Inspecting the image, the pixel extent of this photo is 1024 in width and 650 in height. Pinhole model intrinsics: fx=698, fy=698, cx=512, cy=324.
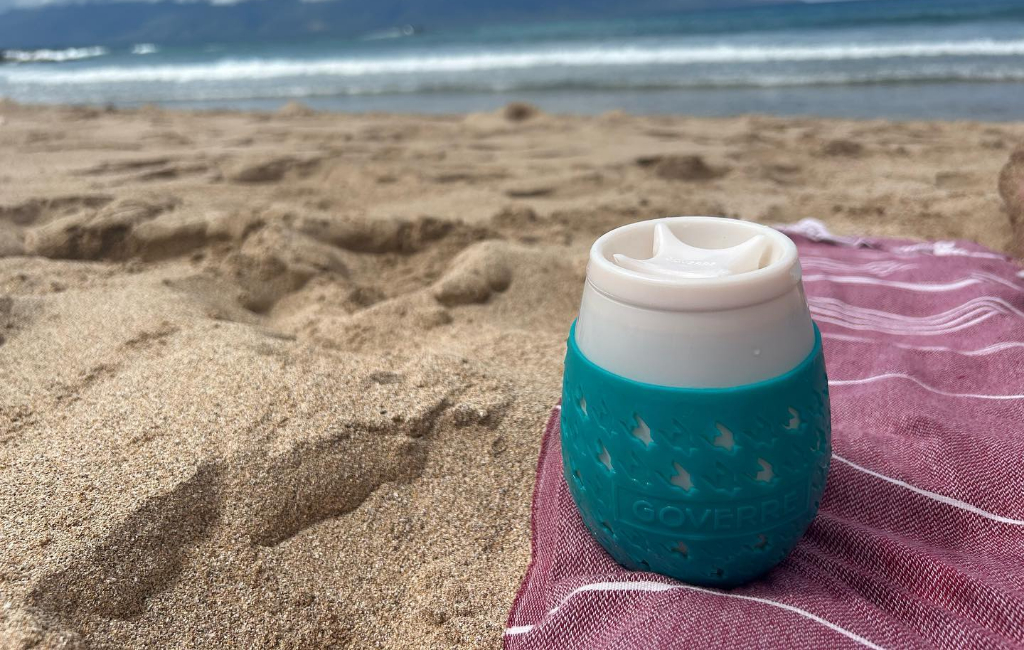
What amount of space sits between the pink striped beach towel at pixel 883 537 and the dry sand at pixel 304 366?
138 mm

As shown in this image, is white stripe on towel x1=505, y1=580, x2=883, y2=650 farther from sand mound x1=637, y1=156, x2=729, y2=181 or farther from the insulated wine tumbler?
sand mound x1=637, y1=156, x2=729, y2=181

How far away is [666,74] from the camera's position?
885 cm

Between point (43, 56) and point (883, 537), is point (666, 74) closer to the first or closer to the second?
point (883, 537)

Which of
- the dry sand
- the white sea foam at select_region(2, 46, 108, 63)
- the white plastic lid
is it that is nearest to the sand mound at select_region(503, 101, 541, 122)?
the dry sand

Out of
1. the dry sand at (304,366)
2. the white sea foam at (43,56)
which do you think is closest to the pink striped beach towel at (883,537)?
the dry sand at (304,366)

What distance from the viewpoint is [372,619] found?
0.98 meters

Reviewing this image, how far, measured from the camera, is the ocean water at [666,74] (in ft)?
20.5

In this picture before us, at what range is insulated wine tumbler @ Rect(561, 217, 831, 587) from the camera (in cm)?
78

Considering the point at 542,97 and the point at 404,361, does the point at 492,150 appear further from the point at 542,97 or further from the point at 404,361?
the point at 542,97

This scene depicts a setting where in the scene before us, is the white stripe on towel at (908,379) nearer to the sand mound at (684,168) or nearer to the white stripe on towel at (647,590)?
the white stripe on towel at (647,590)

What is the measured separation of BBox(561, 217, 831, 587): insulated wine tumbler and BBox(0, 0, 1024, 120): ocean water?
5.11 meters

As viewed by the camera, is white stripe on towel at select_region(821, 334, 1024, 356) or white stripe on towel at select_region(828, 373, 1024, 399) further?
white stripe on towel at select_region(821, 334, 1024, 356)

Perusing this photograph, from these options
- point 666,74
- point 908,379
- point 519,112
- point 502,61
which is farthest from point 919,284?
point 502,61

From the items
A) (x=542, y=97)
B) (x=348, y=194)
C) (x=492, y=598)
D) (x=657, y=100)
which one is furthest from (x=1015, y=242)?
(x=542, y=97)
